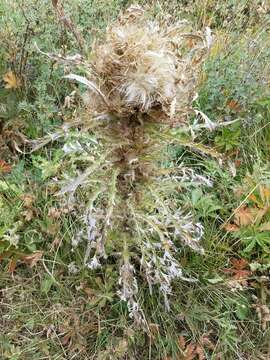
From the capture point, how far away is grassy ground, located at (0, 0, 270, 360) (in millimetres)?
2582

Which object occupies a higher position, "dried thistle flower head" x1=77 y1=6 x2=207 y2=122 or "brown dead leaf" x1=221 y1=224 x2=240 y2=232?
"dried thistle flower head" x1=77 y1=6 x2=207 y2=122

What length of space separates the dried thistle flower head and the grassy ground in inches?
34.1

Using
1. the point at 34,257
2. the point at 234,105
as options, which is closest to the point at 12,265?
the point at 34,257

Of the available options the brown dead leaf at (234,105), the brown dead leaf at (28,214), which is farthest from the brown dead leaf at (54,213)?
the brown dead leaf at (234,105)

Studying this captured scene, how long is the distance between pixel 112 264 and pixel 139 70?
1.42 m

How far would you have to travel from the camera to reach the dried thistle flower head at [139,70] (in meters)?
1.56

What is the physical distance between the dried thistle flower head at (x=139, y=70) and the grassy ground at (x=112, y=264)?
865 mm

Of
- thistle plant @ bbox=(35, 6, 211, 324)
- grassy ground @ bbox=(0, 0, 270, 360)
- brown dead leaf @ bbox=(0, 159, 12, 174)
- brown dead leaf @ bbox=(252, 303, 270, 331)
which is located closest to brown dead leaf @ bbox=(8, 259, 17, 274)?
grassy ground @ bbox=(0, 0, 270, 360)

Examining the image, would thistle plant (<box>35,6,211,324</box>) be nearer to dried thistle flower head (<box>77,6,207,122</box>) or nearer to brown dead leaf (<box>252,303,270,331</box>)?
dried thistle flower head (<box>77,6,207,122</box>)

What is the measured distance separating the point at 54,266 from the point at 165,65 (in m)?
1.51

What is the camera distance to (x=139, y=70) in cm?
156

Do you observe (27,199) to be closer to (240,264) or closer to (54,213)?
(54,213)

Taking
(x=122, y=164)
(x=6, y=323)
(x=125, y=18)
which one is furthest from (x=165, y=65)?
(x=6, y=323)

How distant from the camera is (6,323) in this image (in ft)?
8.67
